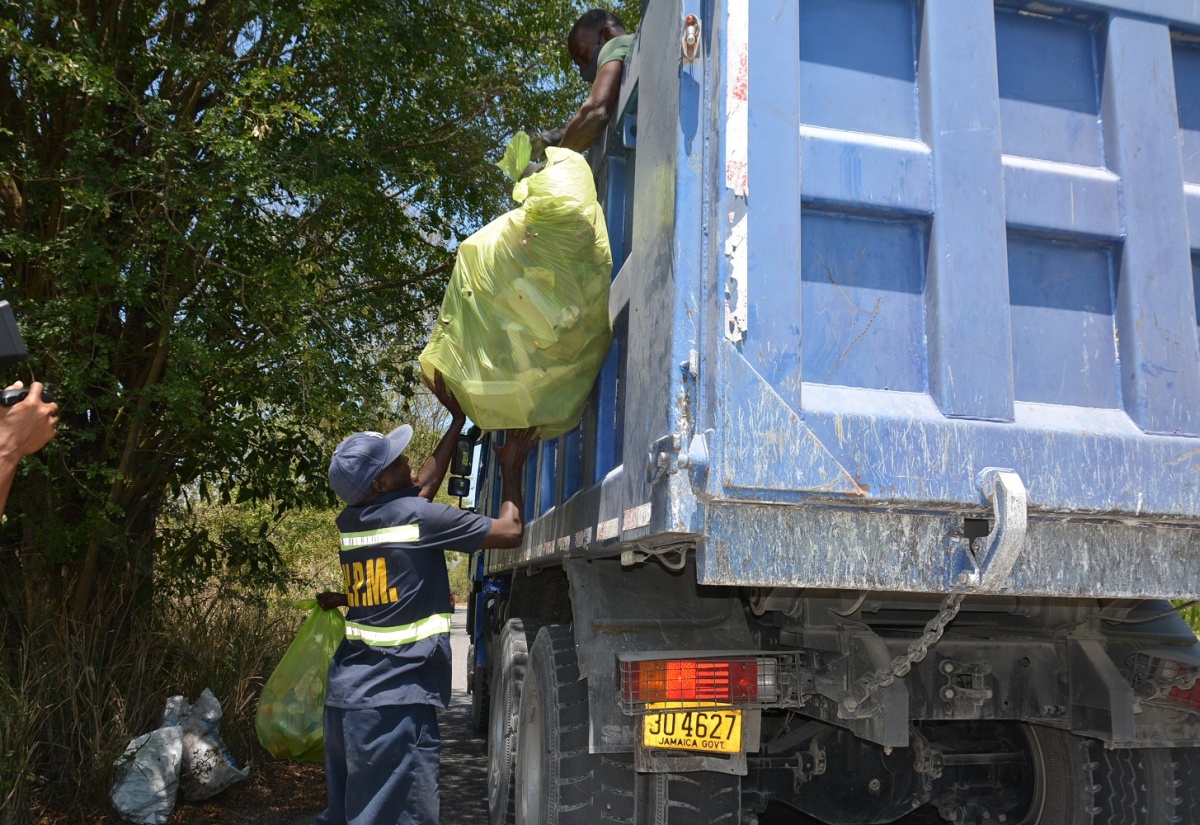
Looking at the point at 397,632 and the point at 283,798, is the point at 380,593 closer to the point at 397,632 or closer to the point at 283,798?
the point at 397,632

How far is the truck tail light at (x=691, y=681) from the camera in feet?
8.47

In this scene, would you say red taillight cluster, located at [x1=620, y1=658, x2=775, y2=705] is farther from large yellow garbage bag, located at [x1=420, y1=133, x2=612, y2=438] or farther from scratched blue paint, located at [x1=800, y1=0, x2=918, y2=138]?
scratched blue paint, located at [x1=800, y1=0, x2=918, y2=138]

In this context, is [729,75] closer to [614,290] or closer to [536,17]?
[614,290]

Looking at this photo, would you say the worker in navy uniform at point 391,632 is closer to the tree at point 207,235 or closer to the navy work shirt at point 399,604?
the navy work shirt at point 399,604

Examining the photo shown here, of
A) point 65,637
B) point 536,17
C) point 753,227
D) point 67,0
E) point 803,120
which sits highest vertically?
point 536,17

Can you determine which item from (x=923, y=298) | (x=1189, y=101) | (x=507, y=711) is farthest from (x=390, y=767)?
(x=1189, y=101)

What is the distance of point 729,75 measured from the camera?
218 cm

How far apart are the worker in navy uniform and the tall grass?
1.88m

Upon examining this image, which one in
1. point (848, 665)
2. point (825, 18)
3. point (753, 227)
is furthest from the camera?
point (848, 665)

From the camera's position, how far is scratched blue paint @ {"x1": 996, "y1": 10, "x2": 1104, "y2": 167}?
238 cm

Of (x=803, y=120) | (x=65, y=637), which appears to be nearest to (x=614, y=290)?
(x=803, y=120)

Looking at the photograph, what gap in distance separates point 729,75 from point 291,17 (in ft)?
11.5

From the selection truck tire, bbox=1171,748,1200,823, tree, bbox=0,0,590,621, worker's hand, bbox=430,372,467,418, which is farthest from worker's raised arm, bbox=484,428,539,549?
truck tire, bbox=1171,748,1200,823

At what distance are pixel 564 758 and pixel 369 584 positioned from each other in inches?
33.4
